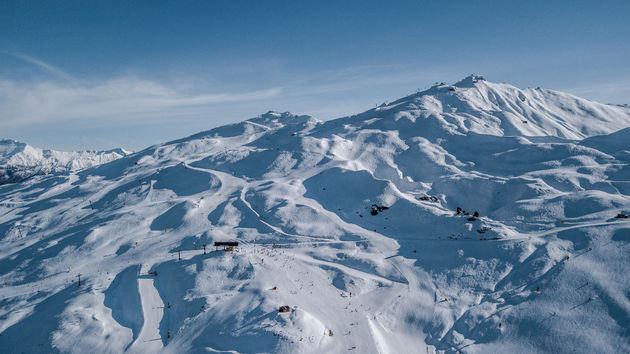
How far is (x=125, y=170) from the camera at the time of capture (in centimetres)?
10369

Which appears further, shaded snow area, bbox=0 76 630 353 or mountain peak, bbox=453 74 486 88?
mountain peak, bbox=453 74 486 88

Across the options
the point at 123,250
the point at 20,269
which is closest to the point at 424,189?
the point at 123,250

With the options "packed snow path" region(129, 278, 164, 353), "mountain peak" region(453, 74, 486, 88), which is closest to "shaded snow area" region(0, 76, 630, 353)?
"packed snow path" region(129, 278, 164, 353)

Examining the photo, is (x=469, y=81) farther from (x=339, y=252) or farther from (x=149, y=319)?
(x=149, y=319)

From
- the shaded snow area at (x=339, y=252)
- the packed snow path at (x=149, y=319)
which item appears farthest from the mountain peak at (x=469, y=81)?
the packed snow path at (x=149, y=319)

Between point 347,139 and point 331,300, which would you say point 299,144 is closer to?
→ point 347,139

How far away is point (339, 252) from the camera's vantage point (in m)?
47.3

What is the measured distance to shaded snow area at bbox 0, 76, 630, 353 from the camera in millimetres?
31688

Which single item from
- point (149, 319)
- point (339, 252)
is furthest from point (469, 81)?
point (149, 319)

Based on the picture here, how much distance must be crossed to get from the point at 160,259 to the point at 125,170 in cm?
7063

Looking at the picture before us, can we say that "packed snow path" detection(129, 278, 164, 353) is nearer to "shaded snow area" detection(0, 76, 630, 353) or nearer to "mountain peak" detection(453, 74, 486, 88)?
"shaded snow area" detection(0, 76, 630, 353)

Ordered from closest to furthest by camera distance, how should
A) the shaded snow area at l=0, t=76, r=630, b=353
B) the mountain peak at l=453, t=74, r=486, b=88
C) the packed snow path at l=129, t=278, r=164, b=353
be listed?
the packed snow path at l=129, t=278, r=164, b=353 < the shaded snow area at l=0, t=76, r=630, b=353 < the mountain peak at l=453, t=74, r=486, b=88

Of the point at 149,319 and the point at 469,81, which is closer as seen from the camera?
the point at 149,319

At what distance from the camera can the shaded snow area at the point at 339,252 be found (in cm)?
3169
